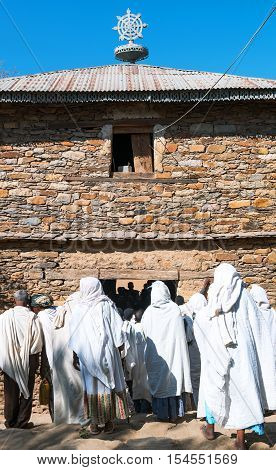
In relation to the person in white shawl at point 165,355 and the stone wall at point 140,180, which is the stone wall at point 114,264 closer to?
the stone wall at point 140,180

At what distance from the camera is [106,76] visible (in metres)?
9.89

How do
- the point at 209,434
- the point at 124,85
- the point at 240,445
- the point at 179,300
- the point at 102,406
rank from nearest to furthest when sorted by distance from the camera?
1. the point at 240,445
2. the point at 209,434
3. the point at 102,406
4. the point at 179,300
5. the point at 124,85

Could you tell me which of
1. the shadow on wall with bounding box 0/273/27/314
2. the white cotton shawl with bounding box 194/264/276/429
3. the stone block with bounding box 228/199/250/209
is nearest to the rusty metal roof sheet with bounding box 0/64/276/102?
the stone block with bounding box 228/199/250/209

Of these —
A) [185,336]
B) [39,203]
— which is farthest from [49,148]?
[185,336]

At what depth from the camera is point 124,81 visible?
9.13 m

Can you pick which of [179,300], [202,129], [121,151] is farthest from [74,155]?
[179,300]

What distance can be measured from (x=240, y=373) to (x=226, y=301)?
58cm

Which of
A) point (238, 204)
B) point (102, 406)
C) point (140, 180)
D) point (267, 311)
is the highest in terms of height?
point (140, 180)

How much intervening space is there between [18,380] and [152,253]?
3516mm

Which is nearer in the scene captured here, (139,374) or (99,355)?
(99,355)

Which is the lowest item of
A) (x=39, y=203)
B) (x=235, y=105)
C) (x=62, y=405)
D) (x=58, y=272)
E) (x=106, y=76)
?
(x=62, y=405)

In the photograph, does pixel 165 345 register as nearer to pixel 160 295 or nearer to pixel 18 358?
pixel 160 295

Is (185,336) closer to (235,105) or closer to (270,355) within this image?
(270,355)

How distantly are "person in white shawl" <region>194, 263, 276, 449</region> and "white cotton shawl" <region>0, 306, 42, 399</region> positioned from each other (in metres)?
2.02
